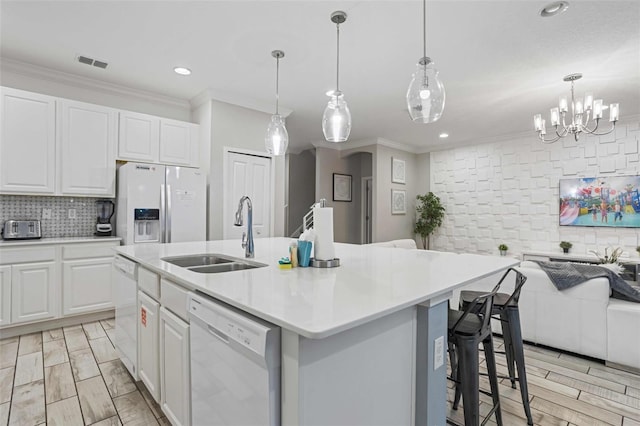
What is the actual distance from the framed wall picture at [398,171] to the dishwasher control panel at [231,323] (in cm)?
596

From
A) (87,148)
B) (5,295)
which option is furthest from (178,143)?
(5,295)

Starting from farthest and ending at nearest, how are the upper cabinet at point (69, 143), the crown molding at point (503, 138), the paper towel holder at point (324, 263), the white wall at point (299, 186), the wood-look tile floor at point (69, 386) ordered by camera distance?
1. the white wall at point (299, 186)
2. the crown molding at point (503, 138)
3. the upper cabinet at point (69, 143)
4. the wood-look tile floor at point (69, 386)
5. the paper towel holder at point (324, 263)

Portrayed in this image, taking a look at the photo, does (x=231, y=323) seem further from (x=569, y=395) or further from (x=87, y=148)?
(x=87, y=148)

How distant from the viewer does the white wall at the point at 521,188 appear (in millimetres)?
5012

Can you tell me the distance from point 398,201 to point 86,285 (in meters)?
5.57

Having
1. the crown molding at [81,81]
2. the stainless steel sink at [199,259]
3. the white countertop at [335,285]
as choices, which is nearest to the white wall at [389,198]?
the crown molding at [81,81]

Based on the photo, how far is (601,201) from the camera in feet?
16.7

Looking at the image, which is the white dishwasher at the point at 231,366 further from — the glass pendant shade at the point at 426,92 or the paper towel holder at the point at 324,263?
the glass pendant shade at the point at 426,92

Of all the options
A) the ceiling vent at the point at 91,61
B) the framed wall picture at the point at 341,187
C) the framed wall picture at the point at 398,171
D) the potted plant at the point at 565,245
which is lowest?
the potted plant at the point at 565,245

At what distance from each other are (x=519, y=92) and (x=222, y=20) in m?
3.46

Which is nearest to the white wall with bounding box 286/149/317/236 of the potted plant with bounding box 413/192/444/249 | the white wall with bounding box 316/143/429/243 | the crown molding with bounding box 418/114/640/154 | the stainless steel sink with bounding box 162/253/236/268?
the white wall with bounding box 316/143/429/243

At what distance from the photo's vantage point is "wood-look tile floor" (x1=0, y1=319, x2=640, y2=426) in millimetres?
1869

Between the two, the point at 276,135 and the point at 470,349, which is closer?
the point at 470,349

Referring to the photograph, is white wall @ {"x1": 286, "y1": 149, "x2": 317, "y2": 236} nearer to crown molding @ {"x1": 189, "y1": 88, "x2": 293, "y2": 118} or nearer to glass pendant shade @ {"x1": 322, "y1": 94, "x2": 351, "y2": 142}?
crown molding @ {"x1": 189, "y1": 88, "x2": 293, "y2": 118}
